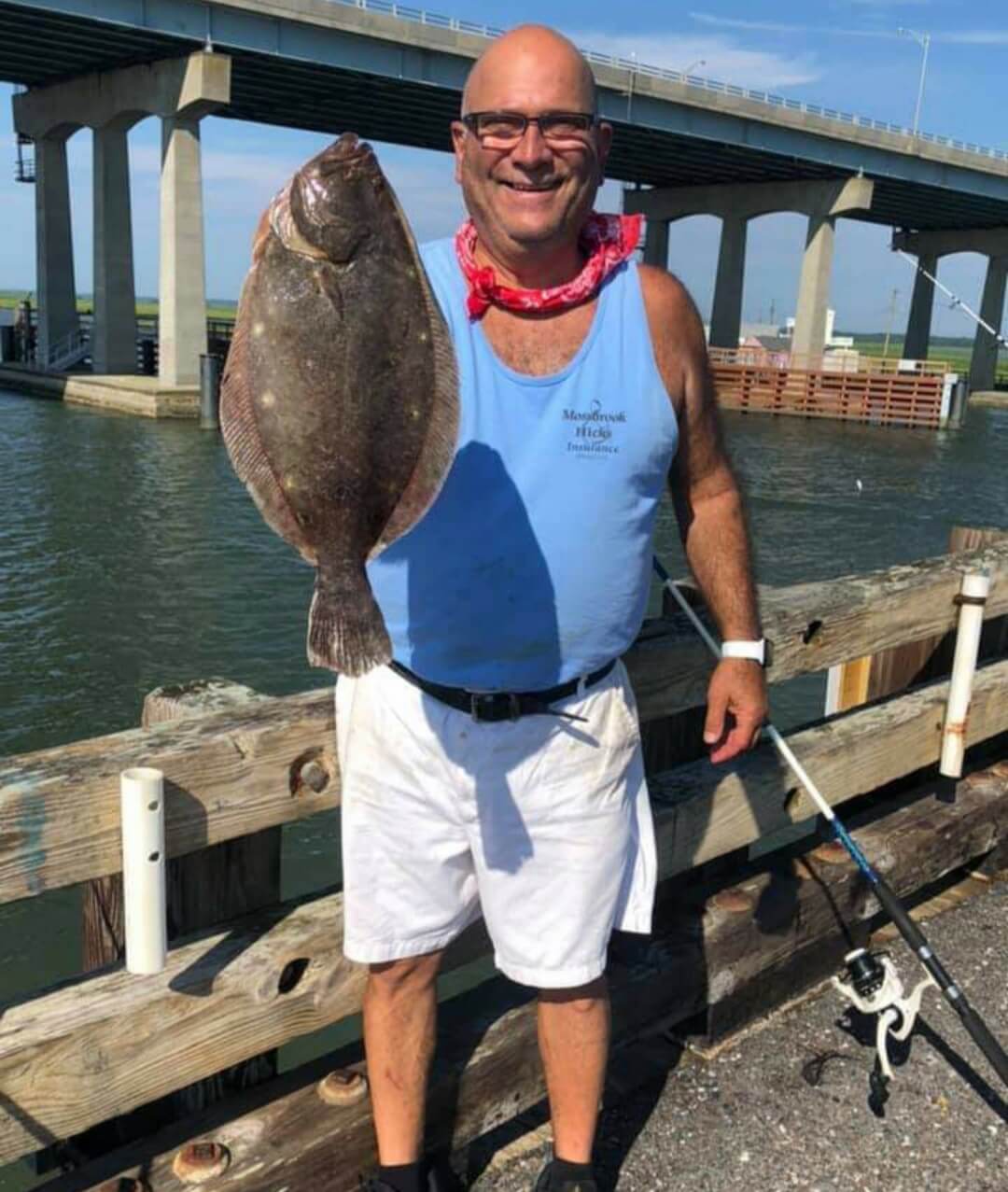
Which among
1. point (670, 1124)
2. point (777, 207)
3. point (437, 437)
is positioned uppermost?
point (777, 207)

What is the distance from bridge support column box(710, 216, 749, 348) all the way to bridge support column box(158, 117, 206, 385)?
1016 inches

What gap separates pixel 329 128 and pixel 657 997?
153 ft

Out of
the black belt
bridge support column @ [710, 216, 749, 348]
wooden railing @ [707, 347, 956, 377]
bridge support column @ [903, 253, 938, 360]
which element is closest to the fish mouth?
the black belt

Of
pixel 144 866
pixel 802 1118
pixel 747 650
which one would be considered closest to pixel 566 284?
pixel 747 650

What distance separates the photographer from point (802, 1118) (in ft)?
10.9

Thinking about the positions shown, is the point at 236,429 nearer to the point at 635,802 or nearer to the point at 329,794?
the point at 329,794

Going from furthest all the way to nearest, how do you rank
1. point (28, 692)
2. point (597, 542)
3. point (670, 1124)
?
point (28, 692) < point (670, 1124) < point (597, 542)

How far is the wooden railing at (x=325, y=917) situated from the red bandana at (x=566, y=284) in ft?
3.44

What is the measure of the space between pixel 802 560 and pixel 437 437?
17335mm

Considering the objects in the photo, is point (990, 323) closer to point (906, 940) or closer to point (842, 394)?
point (842, 394)

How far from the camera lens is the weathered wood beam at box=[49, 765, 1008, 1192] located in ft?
8.87

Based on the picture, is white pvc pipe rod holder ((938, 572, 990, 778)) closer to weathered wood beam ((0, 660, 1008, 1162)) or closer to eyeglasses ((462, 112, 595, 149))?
weathered wood beam ((0, 660, 1008, 1162))

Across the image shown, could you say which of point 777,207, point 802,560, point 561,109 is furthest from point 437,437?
point 777,207

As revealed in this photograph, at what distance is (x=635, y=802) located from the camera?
284 centimetres
